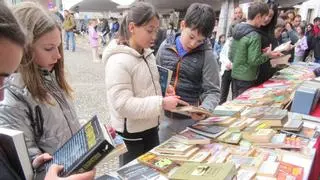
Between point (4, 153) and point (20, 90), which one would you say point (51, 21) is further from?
point (4, 153)

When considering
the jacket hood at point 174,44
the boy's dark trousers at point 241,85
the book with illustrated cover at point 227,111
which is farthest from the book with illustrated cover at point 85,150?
the boy's dark trousers at point 241,85

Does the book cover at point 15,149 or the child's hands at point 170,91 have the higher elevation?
the book cover at point 15,149

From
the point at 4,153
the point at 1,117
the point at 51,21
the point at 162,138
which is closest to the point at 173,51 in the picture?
the point at 162,138

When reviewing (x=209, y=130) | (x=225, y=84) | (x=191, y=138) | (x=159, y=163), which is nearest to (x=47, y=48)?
(x=159, y=163)

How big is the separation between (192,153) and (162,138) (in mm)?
457

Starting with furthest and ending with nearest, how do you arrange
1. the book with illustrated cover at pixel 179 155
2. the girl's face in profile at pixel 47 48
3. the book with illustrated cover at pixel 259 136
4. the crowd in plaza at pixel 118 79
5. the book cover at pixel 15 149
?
the book with illustrated cover at pixel 259 136 → the book with illustrated cover at pixel 179 155 → the girl's face in profile at pixel 47 48 → the crowd in plaza at pixel 118 79 → the book cover at pixel 15 149

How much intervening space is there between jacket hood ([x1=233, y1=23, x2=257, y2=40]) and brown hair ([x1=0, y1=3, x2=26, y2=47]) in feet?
9.16

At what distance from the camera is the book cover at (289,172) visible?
1.52 m

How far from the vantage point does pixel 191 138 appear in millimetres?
1845

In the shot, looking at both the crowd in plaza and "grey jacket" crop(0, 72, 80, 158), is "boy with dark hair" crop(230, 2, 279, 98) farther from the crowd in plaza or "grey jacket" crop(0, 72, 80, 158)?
"grey jacket" crop(0, 72, 80, 158)

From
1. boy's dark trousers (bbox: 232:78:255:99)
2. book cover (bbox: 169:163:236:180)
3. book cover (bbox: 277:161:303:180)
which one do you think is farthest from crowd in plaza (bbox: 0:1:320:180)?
boy's dark trousers (bbox: 232:78:255:99)

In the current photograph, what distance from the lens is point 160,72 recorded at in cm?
195

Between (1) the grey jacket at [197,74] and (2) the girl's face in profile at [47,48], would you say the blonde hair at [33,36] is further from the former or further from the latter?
(1) the grey jacket at [197,74]

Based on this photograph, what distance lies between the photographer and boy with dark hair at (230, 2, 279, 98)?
10.9 feet
